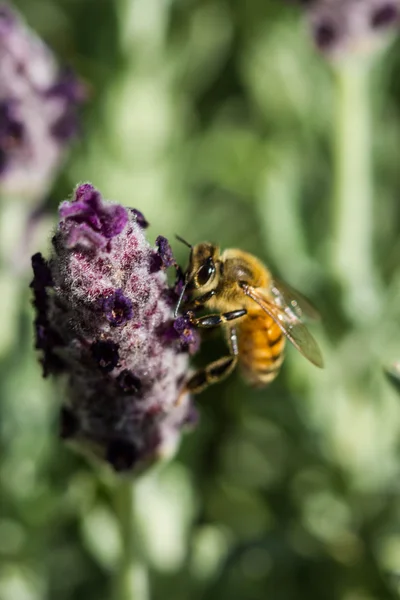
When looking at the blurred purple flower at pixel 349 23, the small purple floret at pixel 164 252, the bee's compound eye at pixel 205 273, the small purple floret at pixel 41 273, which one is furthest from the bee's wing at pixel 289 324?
the blurred purple flower at pixel 349 23

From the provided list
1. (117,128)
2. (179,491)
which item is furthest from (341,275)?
(117,128)

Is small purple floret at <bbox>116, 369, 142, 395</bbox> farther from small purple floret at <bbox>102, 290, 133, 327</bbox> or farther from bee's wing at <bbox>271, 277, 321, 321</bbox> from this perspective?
bee's wing at <bbox>271, 277, 321, 321</bbox>

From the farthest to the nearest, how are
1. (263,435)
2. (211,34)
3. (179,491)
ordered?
(211,34)
(263,435)
(179,491)

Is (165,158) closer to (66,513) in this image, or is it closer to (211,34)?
(211,34)

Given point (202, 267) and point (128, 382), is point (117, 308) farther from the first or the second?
point (202, 267)

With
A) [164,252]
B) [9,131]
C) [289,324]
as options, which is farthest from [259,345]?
[9,131]

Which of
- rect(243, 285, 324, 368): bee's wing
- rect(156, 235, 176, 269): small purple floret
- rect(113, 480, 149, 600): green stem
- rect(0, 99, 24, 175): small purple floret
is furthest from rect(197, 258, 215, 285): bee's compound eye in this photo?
rect(0, 99, 24, 175): small purple floret
